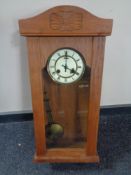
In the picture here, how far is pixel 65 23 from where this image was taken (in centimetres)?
73

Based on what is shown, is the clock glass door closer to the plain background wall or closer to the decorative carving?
the decorative carving

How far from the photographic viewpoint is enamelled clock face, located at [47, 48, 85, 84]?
0.81 meters

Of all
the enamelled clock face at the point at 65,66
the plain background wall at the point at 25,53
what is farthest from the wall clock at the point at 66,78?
the plain background wall at the point at 25,53

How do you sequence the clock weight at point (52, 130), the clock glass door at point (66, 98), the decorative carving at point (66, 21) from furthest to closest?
the clock weight at point (52, 130) → the clock glass door at point (66, 98) → the decorative carving at point (66, 21)

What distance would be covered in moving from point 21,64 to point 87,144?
0.52m

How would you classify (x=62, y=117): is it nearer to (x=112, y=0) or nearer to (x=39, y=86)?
(x=39, y=86)

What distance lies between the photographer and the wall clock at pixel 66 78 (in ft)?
2.40

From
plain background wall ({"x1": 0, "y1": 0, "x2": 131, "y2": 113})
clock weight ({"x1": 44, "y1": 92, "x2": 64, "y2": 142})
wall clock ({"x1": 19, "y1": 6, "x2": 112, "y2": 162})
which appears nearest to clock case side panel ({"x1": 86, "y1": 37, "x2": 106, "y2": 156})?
wall clock ({"x1": 19, "y1": 6, "x2": 112, "y2": 162})

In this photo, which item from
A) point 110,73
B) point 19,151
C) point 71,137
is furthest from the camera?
point 110,73

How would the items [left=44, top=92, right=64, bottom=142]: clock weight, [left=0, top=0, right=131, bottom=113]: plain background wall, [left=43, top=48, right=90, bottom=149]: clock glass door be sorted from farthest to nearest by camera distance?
[left=0, top=0, right=131, bottom=113]: plain background wall < [left=44, top=92, right=64, bottom=142]: clock weight < [left=43, top=48, right=90, bottom=149]: clock glass door

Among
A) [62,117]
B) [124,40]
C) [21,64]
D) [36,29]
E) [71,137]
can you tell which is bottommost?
[71,137]

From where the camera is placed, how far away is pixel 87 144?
94 cm

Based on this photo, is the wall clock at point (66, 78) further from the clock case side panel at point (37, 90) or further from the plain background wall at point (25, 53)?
the plain background wall at point (25, 53)

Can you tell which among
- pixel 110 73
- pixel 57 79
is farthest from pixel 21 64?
pixel 110 73
